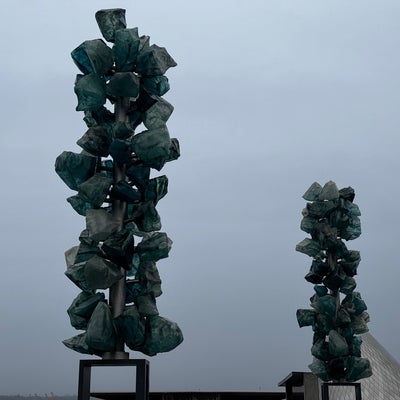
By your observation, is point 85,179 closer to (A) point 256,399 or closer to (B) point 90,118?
(B) point 90,118

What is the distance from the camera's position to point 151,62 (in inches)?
183

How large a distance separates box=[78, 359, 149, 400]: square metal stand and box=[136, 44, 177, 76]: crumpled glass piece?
6.94 feet

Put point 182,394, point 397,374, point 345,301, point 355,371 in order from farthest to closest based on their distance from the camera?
point 397,374, point 182,394, point 345,301, point 355,371

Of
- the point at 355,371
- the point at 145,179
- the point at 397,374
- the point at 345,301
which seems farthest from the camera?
the point at 397,374

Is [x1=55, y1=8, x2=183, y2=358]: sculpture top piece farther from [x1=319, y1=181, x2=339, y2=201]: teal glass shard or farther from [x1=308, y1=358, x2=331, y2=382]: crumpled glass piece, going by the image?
[x1=319, y1=181, x2=339, y2=201]: teal glass shard

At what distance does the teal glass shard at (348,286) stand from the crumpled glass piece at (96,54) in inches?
222

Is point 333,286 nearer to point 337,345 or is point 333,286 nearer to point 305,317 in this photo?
point 305,317

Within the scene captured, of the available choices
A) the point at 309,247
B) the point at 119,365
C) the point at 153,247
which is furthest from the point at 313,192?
the point at 119,365

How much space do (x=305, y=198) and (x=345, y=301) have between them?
1.75 meters

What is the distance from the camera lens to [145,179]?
4.54 m

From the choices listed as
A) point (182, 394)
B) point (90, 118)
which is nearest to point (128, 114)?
point (90, 118)

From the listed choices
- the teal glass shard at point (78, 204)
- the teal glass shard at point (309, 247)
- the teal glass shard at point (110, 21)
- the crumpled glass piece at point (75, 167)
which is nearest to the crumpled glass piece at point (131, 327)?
the teal glass shard at point (78, 204)

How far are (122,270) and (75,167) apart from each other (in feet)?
2.66

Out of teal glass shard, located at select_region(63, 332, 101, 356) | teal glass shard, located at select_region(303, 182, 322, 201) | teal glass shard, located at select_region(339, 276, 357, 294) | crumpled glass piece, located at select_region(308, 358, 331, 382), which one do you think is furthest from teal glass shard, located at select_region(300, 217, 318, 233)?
teal glass shard, located at select_region(63, 332, 101, 356)
